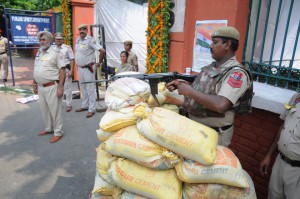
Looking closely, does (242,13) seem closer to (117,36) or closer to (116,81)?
(116,81)

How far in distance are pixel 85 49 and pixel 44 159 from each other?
2.54 meters

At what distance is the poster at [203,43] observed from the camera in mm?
3008

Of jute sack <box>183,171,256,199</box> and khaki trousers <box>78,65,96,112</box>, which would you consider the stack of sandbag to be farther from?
khaki trousers <box>78,65,96,112</box>

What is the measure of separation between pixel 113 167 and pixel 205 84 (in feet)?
3.13

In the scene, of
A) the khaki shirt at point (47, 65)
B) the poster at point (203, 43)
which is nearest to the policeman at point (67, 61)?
the khaki shirt at point (47, 65)

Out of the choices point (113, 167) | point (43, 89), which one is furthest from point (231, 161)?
point (43, 89)

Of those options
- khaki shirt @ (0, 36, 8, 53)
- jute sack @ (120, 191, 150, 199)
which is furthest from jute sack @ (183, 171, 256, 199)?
khaki shirt @ (0, 36, 8, 53)

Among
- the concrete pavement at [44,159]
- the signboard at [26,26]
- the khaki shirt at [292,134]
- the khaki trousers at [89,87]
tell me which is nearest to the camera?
the khaki shirt at [292,134]

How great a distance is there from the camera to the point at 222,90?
1.76m

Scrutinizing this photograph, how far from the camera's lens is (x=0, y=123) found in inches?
193

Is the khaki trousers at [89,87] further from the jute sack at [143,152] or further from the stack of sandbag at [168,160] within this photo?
the jute sack at [143,152]

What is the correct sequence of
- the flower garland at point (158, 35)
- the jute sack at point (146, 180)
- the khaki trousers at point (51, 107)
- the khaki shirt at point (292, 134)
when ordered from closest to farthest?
the jute sack at point (146, 180), the khaki shirt at point (292, 134), the flower garland at point (158, 35), the khaki trousers at point (51, 107)

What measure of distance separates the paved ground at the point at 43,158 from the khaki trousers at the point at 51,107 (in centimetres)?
22

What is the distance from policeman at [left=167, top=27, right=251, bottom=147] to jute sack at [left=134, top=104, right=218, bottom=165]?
0.22m
